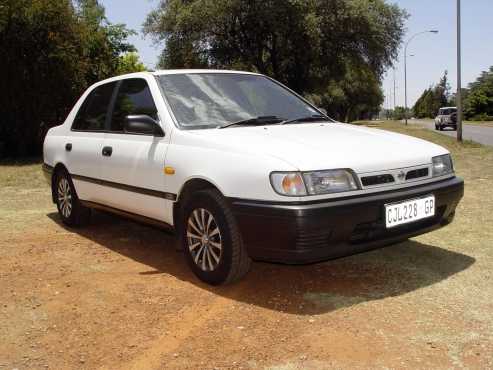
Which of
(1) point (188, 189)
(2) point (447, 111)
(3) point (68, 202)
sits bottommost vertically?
(3) point (68, 202)

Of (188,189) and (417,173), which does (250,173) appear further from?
(417,173)

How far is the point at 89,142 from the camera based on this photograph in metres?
5.24

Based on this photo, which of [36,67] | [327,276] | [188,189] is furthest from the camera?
[36,67]

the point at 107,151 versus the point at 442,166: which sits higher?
the point at 107,151

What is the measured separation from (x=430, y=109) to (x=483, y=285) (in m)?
117

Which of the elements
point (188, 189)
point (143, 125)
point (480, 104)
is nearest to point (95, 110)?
point (143, 125)

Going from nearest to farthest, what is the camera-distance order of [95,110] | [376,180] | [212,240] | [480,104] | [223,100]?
[376,180], [212,240], [223,100], [95,110], [480,104]

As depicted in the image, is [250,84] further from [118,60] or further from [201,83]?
[118,60]

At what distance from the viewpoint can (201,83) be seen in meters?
4.59

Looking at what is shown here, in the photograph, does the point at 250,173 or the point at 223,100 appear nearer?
the point at 250,173

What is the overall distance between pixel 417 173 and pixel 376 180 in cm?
47

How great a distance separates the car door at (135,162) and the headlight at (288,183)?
106 centimetres

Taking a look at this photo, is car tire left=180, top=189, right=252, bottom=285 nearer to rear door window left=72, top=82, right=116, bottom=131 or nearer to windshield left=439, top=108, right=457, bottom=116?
rear door window left=72, top=82, right=116, bottom=131

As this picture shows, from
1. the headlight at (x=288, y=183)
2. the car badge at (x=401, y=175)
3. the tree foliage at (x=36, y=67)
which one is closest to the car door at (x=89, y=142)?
the headlight at (x=288, y=183)
